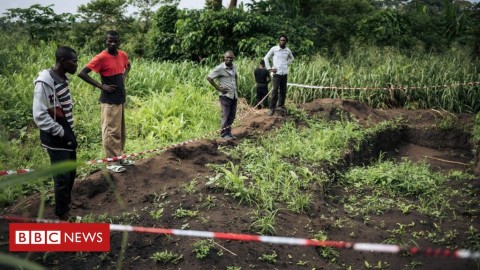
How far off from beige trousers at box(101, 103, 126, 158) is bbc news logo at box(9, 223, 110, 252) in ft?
5.09

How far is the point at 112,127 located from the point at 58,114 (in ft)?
4.13

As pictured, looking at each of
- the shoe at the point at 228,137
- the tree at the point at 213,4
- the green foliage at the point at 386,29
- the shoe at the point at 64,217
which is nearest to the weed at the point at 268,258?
the shoe at the point at 64,217

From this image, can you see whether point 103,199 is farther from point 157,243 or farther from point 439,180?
point 439,180

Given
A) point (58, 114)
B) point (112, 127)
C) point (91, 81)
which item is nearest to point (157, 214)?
point (58, 114)

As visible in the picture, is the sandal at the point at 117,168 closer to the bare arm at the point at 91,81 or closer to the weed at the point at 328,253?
the bare arm at the point at 91,81

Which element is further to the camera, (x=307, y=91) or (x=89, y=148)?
(x=307, y=91)

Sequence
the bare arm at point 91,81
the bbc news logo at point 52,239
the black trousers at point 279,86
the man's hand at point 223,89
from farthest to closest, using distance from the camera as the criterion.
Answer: the black trousers at point 279,86 → the man's hand at point 223,89 → the bare arm at point 91,81 → the bbc news logo at point 52,239

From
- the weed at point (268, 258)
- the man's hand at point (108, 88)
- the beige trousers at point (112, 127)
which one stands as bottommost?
the weed at point (268, 258)

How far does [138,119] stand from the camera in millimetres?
→ 7637

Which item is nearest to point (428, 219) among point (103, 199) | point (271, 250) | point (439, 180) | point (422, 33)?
point (439, 180)

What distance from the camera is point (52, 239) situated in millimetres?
3510

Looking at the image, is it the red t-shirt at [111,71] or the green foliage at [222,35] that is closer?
the red t-shirt at [111,71]

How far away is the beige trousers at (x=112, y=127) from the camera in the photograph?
16.2ft

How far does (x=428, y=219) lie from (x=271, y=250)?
88.5 inches
